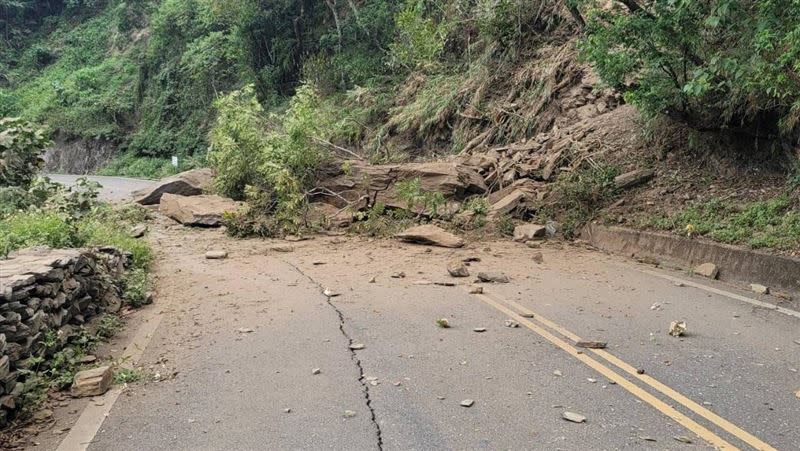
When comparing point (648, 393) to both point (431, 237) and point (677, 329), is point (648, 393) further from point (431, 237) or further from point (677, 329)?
point (431, 237)

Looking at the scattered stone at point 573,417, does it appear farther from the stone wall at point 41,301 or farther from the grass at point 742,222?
the grass at point 742,222

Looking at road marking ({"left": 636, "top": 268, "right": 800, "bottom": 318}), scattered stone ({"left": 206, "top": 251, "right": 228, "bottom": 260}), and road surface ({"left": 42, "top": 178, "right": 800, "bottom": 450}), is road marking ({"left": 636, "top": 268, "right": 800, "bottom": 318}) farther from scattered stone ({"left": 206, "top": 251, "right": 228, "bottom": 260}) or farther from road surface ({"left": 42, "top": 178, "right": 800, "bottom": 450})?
scattered stone ({"left": 206, "top": 251, "right": 228, "bottom": 260})

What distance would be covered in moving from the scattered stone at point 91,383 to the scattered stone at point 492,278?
5.03m

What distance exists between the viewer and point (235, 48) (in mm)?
34812

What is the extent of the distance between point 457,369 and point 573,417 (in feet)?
3.93

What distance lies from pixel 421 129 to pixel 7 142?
11.8 meters

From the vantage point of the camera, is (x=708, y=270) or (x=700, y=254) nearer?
(x=708, y=270)

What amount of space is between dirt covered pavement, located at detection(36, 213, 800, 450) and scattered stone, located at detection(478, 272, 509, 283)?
20 centimetres

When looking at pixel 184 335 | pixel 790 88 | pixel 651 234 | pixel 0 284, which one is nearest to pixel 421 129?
pixel 651 234

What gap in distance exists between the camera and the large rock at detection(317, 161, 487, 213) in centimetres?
1475

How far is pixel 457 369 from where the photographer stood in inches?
199

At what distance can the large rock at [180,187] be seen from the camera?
61.0ft

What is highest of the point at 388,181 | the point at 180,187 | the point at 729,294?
the point at 388,181

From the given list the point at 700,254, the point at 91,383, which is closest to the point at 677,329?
the point at 700,254
